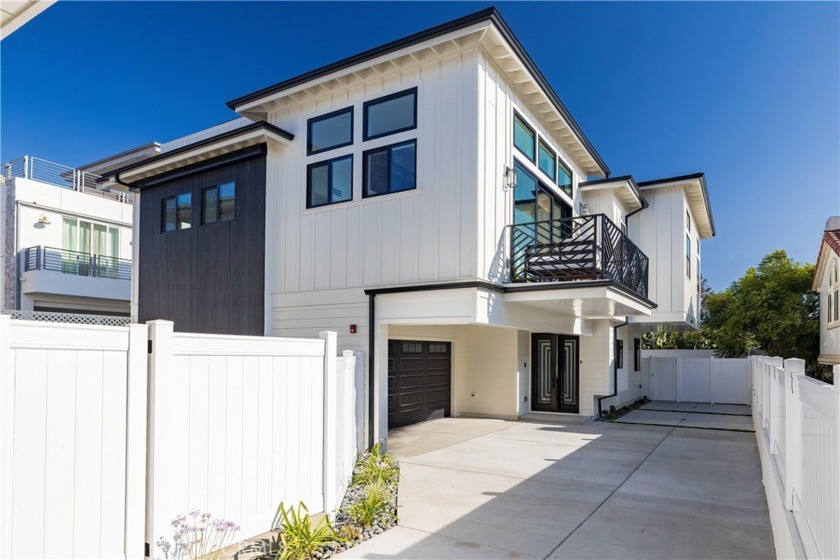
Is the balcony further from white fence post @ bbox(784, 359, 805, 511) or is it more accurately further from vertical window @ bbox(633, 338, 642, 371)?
white fence post @ bbox(784, 359, 805, 511)

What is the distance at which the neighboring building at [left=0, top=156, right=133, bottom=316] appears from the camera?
19.0m

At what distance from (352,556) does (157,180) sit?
11064mm

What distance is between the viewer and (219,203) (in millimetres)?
12133

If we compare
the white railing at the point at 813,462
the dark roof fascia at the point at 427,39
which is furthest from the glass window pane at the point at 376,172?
the white railing at the point at 813,462

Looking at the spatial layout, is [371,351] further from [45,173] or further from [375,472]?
[45,173]

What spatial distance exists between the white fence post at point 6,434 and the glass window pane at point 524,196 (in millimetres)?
8435

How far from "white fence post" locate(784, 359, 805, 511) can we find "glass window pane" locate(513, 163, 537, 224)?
6432 mm

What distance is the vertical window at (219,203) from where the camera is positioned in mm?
11961

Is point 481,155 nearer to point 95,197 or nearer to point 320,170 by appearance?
point 320,170

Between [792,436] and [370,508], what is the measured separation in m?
3.85

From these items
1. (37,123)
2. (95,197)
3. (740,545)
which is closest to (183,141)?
(37,123)

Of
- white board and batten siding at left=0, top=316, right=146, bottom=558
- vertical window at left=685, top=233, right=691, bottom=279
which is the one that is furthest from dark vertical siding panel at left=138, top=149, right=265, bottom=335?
vertical window at left=685, top=233, right=691, bottom=279

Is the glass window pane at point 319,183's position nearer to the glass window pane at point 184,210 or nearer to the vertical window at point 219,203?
the vertical window at point 219,203

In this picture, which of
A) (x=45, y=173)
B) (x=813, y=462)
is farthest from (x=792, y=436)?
(x=45, y=173)
